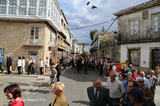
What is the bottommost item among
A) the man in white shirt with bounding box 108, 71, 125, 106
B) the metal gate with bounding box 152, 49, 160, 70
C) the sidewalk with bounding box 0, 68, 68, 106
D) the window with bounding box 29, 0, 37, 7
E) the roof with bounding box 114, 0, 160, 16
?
the sidewalk with bounding box 0, 68, 68, 106

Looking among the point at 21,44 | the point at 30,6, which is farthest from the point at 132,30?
the point at 21,44

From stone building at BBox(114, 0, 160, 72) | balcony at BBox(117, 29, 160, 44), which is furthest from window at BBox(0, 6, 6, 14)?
balcony at BBox(117, 29, 160, 44)

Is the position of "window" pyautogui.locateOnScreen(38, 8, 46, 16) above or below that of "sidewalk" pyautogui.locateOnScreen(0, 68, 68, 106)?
above

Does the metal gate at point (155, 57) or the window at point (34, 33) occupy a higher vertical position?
the window at point (34, 33)

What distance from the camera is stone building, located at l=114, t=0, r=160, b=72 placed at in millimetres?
11898

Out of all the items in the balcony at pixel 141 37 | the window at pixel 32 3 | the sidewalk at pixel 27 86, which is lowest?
the sidewalk at pixel 27 86

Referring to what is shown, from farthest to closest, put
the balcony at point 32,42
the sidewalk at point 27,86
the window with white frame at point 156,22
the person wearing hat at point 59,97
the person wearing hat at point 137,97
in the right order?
the balcony at point 32,42
the window with white frame at point 156,22
the sidewalk at point 27,86
the person wearing hat at point 59,97
the person wearing hat at point 137,97

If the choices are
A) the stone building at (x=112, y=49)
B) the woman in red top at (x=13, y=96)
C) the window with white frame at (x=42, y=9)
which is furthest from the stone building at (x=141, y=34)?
the woman in red top at (x=13, y=96)

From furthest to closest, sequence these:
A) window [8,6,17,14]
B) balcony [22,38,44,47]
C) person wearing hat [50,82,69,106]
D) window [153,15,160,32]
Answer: balcony [22,38,44,47] < window [8,6,17,14] < window [153,15,160,32] < person wearing hat [50,82,69,106]

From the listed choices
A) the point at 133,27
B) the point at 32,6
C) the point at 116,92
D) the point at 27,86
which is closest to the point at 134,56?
the point at 133,27

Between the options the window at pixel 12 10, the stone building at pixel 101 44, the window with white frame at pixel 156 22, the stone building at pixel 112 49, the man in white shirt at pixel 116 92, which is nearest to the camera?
the man in white shirt at pixel 116 92

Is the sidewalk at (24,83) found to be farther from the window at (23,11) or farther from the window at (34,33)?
the window at (23,11)

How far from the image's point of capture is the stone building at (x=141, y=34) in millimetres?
11898

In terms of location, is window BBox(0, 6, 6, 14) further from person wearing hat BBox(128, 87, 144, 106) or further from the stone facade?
person wearing hat BBox(128, 87, 144, 106)
